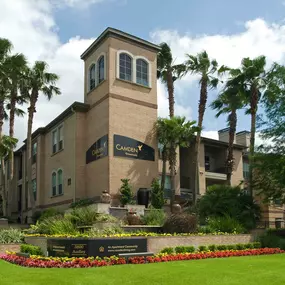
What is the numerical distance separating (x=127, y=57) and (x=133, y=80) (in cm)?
168

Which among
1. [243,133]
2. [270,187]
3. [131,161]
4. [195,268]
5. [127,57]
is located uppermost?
[127,57]

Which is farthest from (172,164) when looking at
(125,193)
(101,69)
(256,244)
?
(256,244)

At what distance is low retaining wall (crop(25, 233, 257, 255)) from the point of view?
16.5m

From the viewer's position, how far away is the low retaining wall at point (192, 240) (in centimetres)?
1656

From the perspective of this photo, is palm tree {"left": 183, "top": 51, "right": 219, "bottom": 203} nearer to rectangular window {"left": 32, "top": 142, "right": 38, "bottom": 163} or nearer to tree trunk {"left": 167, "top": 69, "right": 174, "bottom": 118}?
tree trunk {"left": 167, "top": 69, "right": 174, "bottom": 118}

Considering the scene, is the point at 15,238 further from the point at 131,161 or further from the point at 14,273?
the point at 131,161

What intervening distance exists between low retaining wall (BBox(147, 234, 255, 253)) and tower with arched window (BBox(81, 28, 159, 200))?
930 centimetres

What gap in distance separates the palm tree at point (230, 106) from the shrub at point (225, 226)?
1007cm

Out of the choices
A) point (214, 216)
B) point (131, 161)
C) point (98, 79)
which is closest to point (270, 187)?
point (214, 216)

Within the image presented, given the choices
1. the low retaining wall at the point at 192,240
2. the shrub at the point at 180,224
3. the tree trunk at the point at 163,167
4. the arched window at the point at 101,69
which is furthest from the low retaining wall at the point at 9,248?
the arched window at the point at 101,69

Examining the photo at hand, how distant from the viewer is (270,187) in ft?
85.6

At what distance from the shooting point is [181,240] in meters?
17.7

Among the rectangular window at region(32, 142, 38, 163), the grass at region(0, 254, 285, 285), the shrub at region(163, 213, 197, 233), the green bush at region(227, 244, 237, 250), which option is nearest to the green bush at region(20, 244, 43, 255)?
the grass at region(0, 254, 285, 285)

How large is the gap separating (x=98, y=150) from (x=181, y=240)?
40.1 feet
